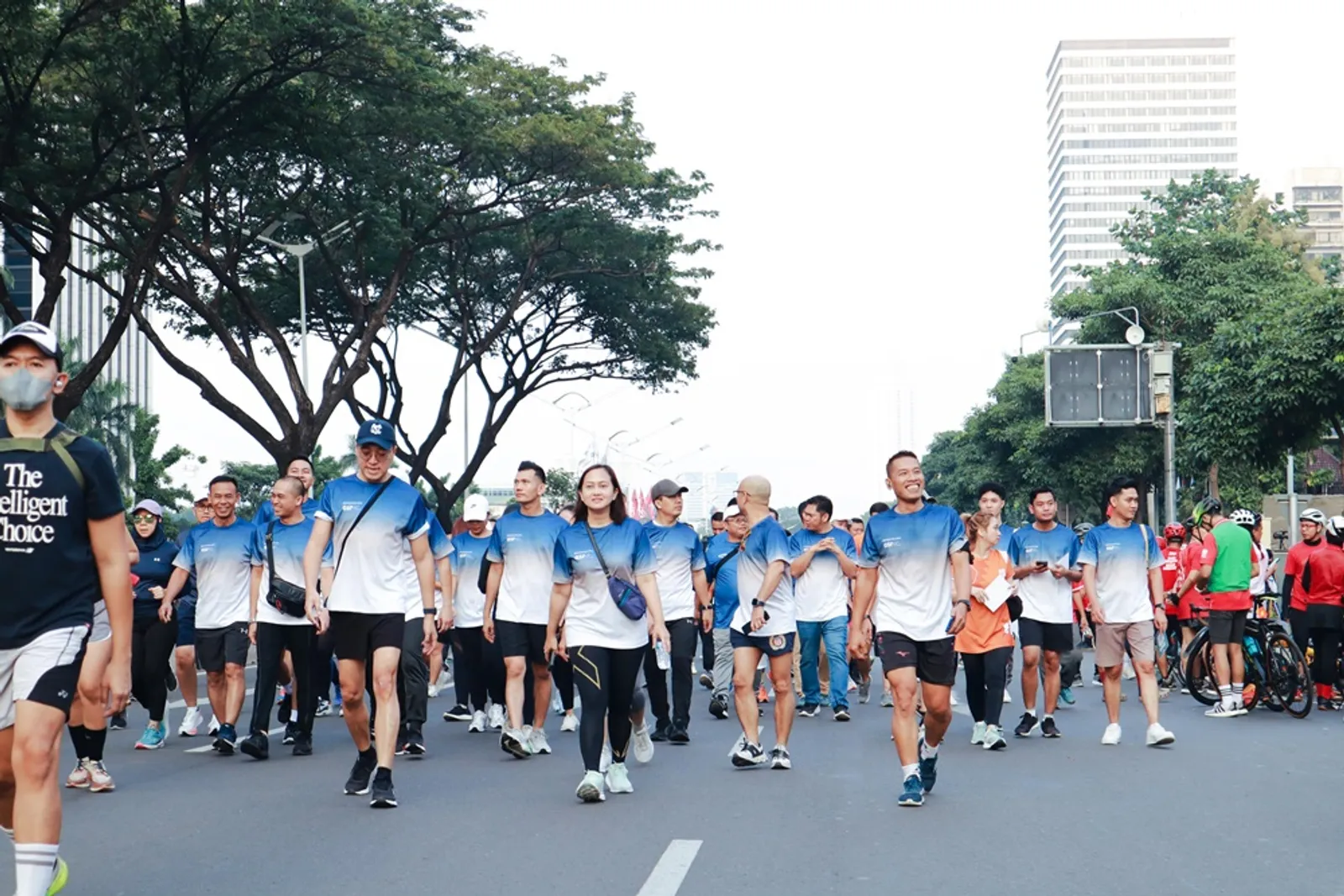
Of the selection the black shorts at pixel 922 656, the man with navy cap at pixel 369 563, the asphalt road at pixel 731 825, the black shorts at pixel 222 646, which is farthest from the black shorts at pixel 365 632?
the black shorts at pixel 222 646

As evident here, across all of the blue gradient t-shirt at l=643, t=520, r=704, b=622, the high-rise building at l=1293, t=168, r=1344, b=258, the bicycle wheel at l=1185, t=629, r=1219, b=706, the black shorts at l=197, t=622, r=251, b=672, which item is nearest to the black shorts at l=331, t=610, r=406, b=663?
the black shorts at l=197, t=622, r=251, b=672

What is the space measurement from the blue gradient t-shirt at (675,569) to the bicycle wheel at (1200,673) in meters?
4.89

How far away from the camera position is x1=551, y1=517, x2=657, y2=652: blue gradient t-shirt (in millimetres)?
9062

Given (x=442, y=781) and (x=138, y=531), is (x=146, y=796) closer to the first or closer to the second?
(x=442, y=781)

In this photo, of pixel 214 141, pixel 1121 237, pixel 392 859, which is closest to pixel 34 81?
pixel 214 141

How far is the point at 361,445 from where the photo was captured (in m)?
9.13

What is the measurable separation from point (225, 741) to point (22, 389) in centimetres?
658

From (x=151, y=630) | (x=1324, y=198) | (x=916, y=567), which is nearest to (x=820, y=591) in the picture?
(x=916, y=567)

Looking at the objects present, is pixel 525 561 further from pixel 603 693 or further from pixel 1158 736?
pixel 1158 736

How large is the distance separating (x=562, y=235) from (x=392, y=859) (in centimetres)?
2555

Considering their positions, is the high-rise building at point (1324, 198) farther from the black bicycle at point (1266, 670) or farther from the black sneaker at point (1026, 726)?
the black sneaker at point (1026, 726)

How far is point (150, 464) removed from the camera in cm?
6688

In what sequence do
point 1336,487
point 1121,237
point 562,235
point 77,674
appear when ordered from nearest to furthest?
point 77,674
point 562,235
point 1121,237
point 1336,487

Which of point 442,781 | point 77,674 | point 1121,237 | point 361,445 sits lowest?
point 442,781
